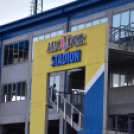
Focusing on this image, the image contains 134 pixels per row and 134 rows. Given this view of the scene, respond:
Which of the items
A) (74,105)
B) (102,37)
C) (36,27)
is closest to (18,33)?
(36,27)

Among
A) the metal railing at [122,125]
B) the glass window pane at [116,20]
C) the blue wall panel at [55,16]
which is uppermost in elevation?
the blue wall panel at [55,16]

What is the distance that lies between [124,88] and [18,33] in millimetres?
14723

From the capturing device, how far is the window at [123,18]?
102 ft

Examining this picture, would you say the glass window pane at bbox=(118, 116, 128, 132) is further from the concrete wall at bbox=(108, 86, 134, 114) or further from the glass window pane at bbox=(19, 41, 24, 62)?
the glass window pane at bbox=(19, 41, 24, 62)

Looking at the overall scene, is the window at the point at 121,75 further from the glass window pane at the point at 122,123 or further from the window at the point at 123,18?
the glass window pane at the point at 122,123

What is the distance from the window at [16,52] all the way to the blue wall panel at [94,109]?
16.0 metres

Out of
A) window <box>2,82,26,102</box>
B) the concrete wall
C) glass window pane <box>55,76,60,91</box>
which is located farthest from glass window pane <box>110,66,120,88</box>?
window <box>2,82,26,102</box>

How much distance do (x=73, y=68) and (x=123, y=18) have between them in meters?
6.03

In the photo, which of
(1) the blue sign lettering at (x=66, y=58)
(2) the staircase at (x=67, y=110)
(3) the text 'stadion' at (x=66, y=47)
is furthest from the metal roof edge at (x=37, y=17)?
(2) the staircase at (x=67, y=110)

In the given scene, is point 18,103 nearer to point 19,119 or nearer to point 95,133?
point 19,119

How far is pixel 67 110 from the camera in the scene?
29906 mm

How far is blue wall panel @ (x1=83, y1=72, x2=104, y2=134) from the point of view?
25.6 m

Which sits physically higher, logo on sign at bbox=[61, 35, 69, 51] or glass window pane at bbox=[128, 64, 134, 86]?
logo on sign at bbox=[61, 35, 69, 51]

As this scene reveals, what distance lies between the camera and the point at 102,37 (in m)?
26.3
